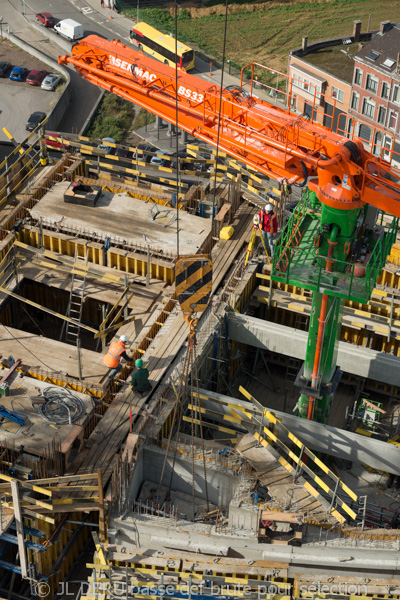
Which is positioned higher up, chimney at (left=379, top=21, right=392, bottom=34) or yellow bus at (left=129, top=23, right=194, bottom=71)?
chimney at (left=379, top=21, right=392, bottom=34)

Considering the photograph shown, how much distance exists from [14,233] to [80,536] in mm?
18305

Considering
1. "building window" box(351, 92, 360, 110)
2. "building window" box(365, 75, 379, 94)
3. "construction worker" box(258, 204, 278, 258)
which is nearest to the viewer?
"construction worker" box(258, 204, 278, 258)

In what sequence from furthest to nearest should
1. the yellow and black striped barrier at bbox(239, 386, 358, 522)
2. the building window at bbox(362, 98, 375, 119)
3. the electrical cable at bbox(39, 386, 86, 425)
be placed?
the building window at bbox(362, 98, 375, 119) < the electrical cable at bbox(39, 386, 86, 425) < the yellow and black striped barrier at bbox(239, 386, 358, 522)

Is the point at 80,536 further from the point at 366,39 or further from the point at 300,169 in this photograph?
the point at 366,39

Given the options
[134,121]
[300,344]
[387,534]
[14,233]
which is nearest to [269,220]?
[300,344]

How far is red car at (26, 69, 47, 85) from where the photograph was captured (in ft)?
299

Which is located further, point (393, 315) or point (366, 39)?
point (366, 39)

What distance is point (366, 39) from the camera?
87.9 metres

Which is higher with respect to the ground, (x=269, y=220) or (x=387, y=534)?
(x=269, y=220)

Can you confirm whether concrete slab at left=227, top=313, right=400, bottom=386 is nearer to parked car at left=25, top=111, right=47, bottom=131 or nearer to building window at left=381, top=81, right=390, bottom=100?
building window at left=381, top=81, right=390, bottom=100

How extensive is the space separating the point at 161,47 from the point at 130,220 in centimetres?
3997

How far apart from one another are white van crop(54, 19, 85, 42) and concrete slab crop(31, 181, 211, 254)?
4506 centimetres

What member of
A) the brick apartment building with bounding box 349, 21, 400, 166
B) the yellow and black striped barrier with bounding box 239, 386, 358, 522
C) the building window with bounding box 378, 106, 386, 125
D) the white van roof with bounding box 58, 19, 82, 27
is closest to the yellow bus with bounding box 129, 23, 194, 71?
the white van roof with bounding box 58, 19, 82, 27

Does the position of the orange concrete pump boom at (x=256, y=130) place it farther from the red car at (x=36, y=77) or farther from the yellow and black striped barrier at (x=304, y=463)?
the red car at (x=36, y=77)
